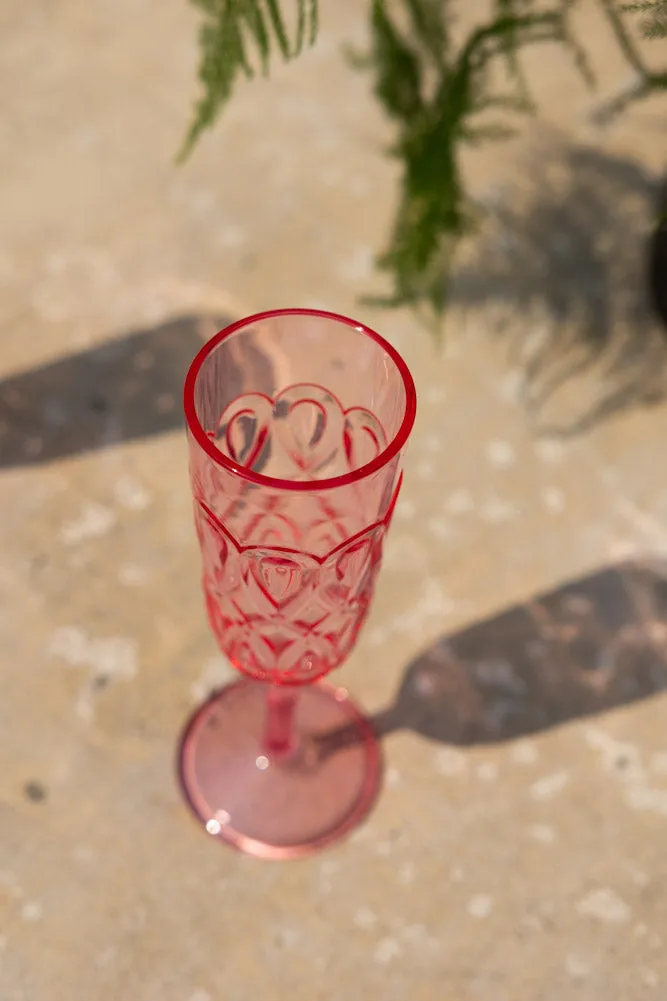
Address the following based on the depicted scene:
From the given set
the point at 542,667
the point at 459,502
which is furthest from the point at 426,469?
the point at 542,667

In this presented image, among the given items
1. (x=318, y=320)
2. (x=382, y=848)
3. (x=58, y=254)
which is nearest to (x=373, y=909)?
(x=382, y=848)

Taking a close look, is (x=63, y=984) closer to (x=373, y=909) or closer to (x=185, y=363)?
(x=373, y=909)

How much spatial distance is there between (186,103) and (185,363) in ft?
1.01

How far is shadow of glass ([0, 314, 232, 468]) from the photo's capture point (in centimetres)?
81

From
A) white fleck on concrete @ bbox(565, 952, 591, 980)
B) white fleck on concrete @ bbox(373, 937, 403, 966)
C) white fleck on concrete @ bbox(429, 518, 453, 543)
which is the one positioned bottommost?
white fleck on concrete @ bbox(373, 937, 403, 966)

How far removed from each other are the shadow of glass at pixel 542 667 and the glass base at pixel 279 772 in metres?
0.01

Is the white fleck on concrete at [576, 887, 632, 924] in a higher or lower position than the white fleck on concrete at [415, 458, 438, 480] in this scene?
lower

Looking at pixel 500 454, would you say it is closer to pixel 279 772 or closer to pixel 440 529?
pixel 440 529

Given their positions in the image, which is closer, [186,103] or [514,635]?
[514,635]

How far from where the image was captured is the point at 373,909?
0.64 m

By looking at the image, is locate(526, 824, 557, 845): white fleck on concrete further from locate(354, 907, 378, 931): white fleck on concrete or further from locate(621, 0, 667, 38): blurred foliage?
locate(621, 0, 667, 38): blurred foliage

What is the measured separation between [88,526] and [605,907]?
43 centimetres

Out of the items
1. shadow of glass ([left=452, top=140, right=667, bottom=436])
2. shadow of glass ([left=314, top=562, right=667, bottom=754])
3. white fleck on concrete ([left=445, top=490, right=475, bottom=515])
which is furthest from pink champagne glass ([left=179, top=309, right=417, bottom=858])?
shadow of glass ([left=452, top=140, right=667, bottom=436])

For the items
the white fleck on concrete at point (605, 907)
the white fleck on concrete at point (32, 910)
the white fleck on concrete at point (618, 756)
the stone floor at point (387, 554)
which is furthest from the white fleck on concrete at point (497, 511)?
the white fleck on concrete at point (32, 910)
